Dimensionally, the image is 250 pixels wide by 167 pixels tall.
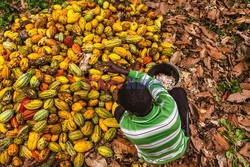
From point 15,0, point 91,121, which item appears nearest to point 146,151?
point 91,121

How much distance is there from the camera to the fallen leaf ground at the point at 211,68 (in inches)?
139

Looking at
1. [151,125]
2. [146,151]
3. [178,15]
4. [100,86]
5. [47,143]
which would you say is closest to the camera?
[151,125]

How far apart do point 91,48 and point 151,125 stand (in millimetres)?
1756

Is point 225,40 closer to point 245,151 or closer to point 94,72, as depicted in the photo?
point 245,151

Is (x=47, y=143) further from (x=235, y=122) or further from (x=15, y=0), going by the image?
(x=15, y=0)

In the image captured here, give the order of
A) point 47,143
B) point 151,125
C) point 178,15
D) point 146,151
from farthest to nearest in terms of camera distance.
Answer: point 178,15
point 47,143
point 146,151
point 151,125

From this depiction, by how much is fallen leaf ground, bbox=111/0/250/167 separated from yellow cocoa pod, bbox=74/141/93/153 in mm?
392

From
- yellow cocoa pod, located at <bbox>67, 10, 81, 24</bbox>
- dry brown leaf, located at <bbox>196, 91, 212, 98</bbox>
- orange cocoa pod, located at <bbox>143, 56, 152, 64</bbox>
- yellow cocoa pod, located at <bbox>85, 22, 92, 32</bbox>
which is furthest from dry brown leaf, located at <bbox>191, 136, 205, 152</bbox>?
yellow cocoa pod, located at <bbox>67, 10, 81, 24</bbox>

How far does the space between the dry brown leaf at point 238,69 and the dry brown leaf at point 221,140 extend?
1.07m

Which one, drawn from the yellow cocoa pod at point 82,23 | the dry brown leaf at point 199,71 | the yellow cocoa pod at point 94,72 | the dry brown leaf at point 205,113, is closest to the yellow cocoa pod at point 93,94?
the yellow cocoa pod at point 94,72

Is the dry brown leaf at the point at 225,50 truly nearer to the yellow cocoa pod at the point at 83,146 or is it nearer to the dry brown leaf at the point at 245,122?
the dry brown leaf at the point at 245,122

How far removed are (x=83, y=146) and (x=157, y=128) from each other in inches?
51.5

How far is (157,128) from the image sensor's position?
7.63 ft

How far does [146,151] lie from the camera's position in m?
2.63
